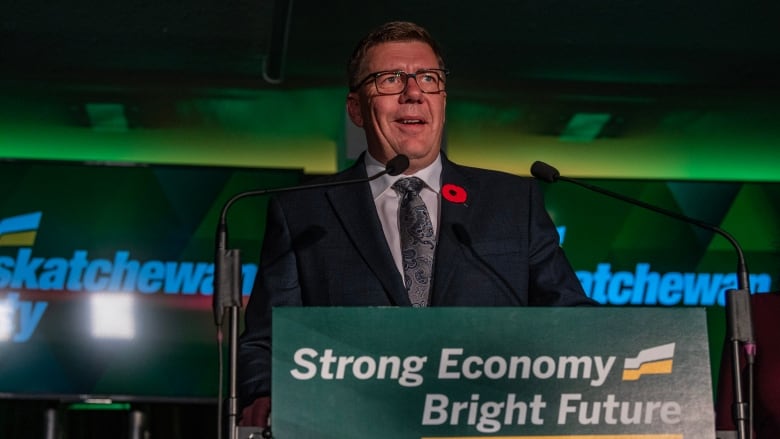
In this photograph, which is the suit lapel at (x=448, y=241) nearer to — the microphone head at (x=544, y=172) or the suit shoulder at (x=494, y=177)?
the suit shoulder at (x=494, y=177)

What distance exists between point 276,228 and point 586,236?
3.40 meters

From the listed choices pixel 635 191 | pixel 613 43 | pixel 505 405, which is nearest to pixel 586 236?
pixel 635 191

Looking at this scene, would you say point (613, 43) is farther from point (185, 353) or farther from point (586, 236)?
point (185, 353)

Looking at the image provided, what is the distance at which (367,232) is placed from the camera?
7.63ft

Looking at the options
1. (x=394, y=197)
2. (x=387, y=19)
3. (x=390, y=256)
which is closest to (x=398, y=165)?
(x=390, y=256)

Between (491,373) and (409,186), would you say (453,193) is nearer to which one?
(409,186)

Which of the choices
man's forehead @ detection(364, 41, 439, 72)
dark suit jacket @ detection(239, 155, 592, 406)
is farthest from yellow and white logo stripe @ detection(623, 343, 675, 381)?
man's forehead @ detection(364, 41, 439, 72)

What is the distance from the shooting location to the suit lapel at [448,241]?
2.26 metres

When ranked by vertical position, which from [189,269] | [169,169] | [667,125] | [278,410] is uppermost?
[667,125]

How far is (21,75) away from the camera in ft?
16.9

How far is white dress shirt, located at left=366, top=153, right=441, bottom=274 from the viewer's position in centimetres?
236

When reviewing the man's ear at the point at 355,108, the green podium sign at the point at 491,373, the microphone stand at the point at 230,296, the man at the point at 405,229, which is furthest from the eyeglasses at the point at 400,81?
the green podium sign at the point at 491,373

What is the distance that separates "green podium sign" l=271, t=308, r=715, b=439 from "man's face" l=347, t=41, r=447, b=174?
736 mm

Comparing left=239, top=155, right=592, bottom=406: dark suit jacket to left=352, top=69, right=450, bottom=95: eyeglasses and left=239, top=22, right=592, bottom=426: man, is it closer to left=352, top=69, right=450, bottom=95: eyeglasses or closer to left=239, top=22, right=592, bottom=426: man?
left=239, top=22, right=592, bottom=426: man
